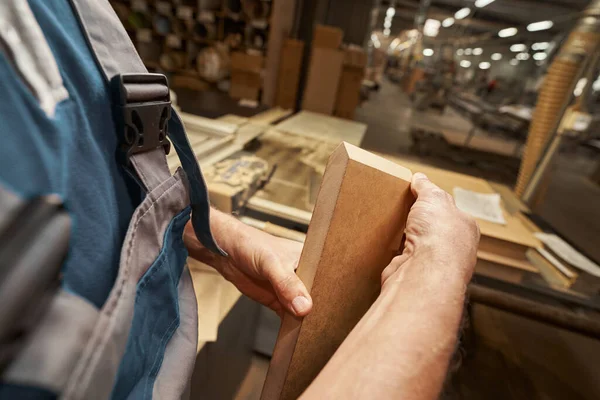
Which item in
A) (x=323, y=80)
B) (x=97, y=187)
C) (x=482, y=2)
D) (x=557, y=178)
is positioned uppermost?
(x=482, y=2)

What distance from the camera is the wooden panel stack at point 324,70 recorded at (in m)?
3.86

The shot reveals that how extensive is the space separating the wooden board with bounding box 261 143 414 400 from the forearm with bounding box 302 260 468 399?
12 cm

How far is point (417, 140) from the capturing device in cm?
555

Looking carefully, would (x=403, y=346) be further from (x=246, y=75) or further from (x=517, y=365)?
(x=246, y=75)

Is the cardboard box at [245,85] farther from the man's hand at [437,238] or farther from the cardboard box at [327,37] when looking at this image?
the man's hand at [437,238]

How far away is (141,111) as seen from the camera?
1.43 feet

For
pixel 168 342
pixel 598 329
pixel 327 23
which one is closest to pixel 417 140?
pixel 327 23

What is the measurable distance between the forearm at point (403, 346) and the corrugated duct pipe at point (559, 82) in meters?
2.98

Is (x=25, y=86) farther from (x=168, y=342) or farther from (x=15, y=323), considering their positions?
(x=168, y=342)

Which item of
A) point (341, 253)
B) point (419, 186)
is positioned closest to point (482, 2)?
point (419, 186)

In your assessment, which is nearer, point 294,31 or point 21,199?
point 21,199

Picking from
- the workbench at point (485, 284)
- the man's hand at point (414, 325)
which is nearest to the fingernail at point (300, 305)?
the man's hand at point (414, 325)

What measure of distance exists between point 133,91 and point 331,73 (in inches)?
155

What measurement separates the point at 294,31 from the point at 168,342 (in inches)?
183
